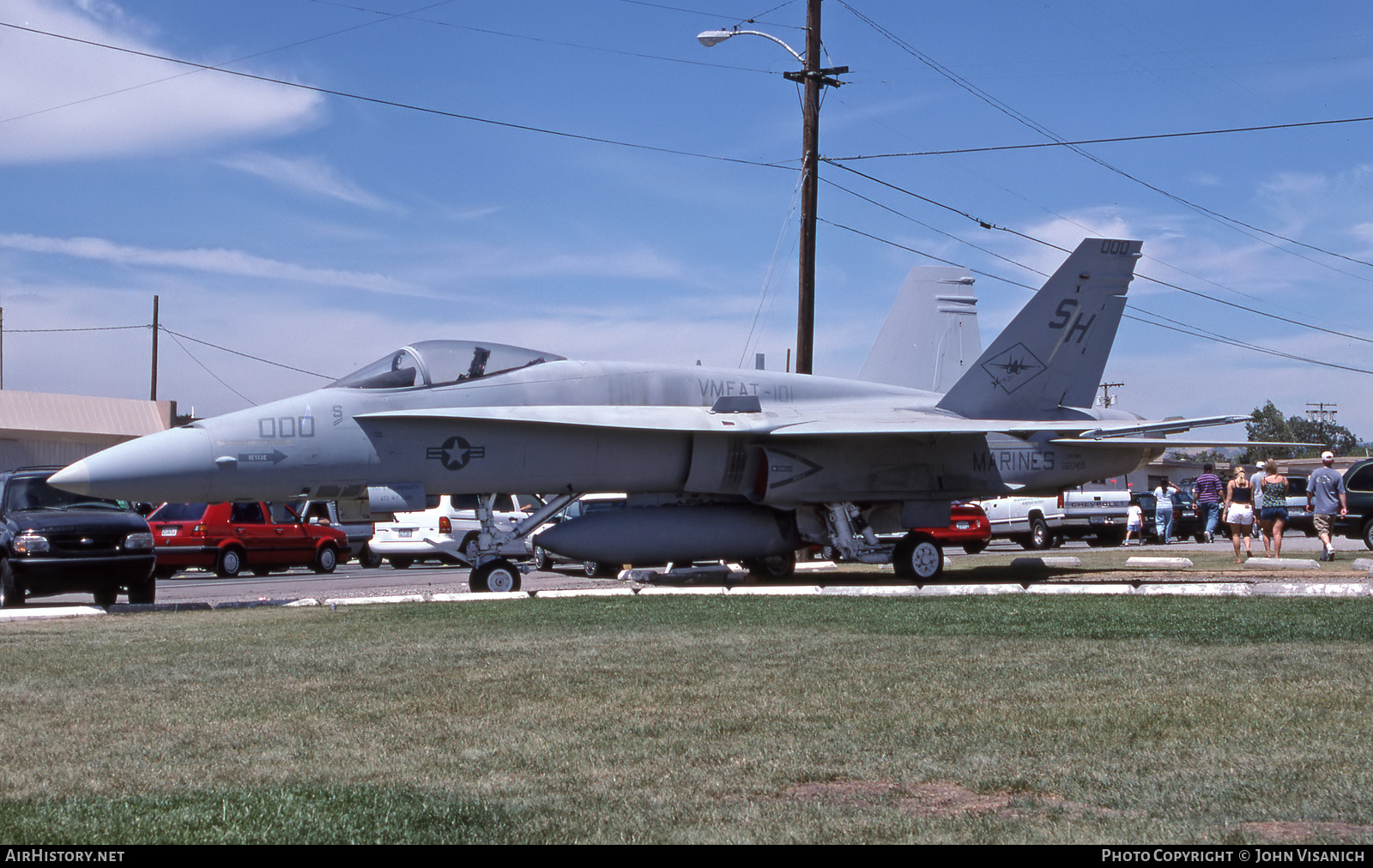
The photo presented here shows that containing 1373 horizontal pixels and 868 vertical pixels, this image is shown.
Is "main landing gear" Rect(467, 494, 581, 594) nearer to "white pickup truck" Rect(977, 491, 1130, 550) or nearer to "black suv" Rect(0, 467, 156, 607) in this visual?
"black suv" Rect(0, 467, 156, 607)

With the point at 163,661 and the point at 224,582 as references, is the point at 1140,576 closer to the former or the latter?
the point at 163,661

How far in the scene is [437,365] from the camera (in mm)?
14805

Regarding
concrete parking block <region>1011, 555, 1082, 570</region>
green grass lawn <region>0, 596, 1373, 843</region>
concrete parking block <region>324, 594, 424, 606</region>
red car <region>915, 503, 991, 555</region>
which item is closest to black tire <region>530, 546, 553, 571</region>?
red car <region>915, 503, 991, 555</region>

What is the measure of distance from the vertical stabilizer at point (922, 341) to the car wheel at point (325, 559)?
40.4 ft

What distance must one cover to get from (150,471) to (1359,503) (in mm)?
22215

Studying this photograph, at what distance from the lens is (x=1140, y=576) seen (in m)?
16.6

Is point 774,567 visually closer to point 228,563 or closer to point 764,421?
point 764,421

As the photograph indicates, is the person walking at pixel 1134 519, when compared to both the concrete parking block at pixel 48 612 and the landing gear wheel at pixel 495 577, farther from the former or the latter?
the concrete parking block at pixel 48 612

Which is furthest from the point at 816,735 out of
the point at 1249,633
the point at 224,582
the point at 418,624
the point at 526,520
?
the point at 224,582

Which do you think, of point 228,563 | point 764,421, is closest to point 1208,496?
point 764,421

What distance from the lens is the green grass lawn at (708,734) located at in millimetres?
4070

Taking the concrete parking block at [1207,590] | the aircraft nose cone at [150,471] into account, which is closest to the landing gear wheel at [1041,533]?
the concrete parking block at [1207,590]

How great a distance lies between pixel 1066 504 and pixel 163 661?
27780 mm

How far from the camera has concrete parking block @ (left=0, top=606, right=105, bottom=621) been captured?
476 inches
